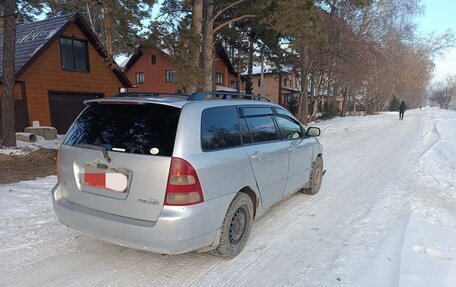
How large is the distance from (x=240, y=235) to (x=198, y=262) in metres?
0.57

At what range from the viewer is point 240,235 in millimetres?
3783

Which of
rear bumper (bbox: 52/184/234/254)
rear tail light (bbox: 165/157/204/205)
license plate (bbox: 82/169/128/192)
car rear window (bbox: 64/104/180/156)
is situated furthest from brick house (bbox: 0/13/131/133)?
rear tail light (bbox: 165/157/204/205)

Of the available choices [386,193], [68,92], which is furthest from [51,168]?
[68,92]

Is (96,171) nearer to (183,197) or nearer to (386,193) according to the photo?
(183,197)

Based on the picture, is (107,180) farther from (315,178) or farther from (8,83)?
(8,83)

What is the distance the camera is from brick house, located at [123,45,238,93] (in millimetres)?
33156

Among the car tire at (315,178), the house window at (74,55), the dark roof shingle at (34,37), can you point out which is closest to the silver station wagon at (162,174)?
the car tire at (315,178)

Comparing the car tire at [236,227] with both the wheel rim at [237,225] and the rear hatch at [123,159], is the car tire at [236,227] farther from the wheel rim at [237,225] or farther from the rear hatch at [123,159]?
the rear hatch at [123,159]

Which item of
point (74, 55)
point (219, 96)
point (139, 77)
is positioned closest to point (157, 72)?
point (139, 77)

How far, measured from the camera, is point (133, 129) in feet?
10.5

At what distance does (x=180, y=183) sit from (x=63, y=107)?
18311mm

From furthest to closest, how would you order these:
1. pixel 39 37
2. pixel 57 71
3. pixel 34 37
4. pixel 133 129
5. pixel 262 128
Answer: pixel 57 71 → pixel 34 37 → pixel 39 37 → pixel 262 128 → pixel 133 129

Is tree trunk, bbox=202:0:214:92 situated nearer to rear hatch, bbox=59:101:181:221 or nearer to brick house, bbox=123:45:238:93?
rear hatch, bbox=59:101:181:221

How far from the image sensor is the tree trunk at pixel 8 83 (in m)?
11.3
